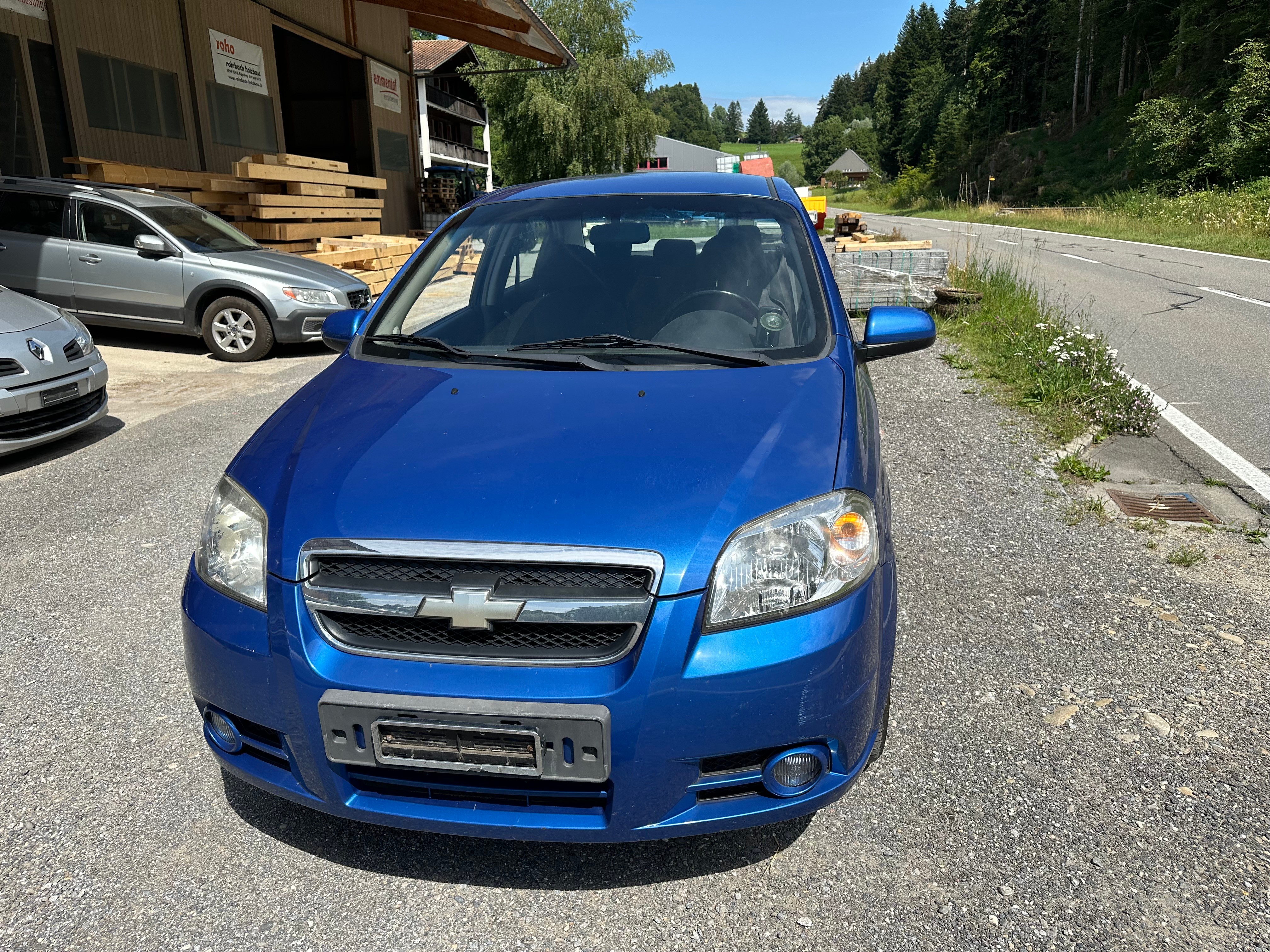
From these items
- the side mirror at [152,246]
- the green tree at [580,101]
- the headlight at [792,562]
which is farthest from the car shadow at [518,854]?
the green tree at [580,101]

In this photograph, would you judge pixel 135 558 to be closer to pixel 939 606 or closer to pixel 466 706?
pixel 466 706

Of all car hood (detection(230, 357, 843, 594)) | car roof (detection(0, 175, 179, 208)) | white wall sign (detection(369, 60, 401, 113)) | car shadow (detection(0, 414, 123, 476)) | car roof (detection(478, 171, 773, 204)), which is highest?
white wall sign (detection(369, 60, 401, 113))

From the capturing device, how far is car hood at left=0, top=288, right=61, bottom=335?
18.7 feet

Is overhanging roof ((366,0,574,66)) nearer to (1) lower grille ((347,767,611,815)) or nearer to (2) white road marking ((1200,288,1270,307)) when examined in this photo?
Result: (2) white road marking ((1200,288,1270,307))

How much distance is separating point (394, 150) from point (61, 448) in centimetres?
1972

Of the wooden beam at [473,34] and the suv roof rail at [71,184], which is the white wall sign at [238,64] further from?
the suv roof rail at [71,184]

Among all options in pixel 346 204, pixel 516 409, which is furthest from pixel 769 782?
pixel 346 204

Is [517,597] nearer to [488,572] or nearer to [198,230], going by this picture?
[488,572]

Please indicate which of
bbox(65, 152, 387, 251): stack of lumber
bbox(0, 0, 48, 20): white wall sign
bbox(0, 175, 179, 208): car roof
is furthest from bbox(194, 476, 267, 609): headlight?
bbox(0, 0, 48, 20): white wall sign

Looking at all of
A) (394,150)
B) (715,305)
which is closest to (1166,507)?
(715,305)

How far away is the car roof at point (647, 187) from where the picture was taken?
365 centimetres

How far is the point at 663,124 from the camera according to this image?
3975 cm

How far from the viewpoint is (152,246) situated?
28.8 feet

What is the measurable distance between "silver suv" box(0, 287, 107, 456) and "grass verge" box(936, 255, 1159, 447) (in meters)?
6.31
